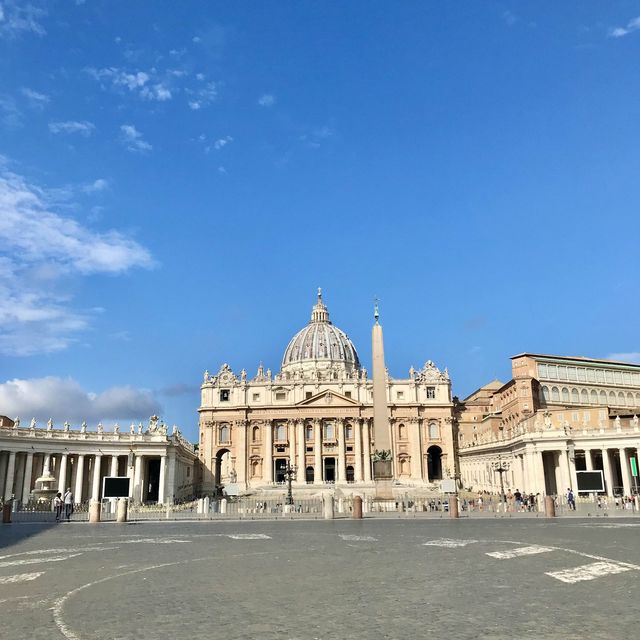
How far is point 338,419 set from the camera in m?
91.7

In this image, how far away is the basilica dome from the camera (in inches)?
4970

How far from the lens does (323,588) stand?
11.0 metres

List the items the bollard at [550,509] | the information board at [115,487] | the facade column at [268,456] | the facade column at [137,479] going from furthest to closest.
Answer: the facade column at [268,456]
the facade column at [137,479]
the information board at [115,487]
the bollard at [550,509]

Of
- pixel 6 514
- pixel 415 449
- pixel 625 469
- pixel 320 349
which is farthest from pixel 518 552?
pixel 320 349

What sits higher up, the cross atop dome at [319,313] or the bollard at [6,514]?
the cross atop dome at [319,313]

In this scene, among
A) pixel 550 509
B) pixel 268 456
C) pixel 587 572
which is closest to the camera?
pixel 587 572

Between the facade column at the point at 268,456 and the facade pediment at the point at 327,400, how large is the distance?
5.64m

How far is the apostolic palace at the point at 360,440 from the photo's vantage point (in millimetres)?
57188

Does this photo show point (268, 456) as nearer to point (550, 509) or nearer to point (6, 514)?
point (550, 509)

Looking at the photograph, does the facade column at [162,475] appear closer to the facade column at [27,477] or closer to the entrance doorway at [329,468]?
the facade column at [27,477]

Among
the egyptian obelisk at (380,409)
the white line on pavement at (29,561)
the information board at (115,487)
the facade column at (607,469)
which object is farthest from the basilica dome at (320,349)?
the white line on pavement at (29,561)

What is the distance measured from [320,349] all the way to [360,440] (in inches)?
1519

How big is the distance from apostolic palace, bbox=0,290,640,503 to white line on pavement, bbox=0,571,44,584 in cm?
4370

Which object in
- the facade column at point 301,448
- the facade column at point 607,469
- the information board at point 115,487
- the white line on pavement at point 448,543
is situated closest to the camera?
the white line on pavement at point 448,543
